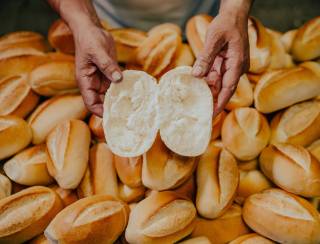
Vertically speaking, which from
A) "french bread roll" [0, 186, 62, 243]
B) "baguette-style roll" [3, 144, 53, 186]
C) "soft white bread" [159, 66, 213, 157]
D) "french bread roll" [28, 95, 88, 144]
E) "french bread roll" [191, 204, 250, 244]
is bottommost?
"french bread roll" [191, 204, 250, 244]

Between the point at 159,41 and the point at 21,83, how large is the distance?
0.42 metres

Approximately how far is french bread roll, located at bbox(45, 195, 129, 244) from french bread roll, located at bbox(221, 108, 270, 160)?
0.33 metres

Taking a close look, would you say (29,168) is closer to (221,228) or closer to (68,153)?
(68,153)

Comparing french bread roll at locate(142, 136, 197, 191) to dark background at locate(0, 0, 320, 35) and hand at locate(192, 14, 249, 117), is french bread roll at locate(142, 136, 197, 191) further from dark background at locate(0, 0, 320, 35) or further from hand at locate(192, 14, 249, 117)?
dark background at locate(0, 0, 320, 35)

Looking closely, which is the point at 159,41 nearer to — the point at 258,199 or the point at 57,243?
the point at 258,199

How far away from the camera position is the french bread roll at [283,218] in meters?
0.97

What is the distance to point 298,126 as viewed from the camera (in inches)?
45.3

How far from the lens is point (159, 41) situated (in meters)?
1.25

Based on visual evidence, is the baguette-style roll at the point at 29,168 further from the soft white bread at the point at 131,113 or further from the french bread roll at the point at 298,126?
the french bread roll at the point at 298,126

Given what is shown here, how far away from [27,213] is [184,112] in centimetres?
44

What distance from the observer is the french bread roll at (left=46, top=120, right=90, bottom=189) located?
1.04m

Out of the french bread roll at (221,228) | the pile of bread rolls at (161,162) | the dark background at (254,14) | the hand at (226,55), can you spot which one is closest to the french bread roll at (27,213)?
the pile of bread rolls at (161,162)

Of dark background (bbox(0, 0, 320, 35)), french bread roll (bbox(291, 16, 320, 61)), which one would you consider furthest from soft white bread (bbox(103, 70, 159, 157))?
dark background (bbox(0, 0, 320, 35))

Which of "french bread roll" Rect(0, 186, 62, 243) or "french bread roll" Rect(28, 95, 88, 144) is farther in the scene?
"french bread roll" Rect(28, 95, 88, 144)
